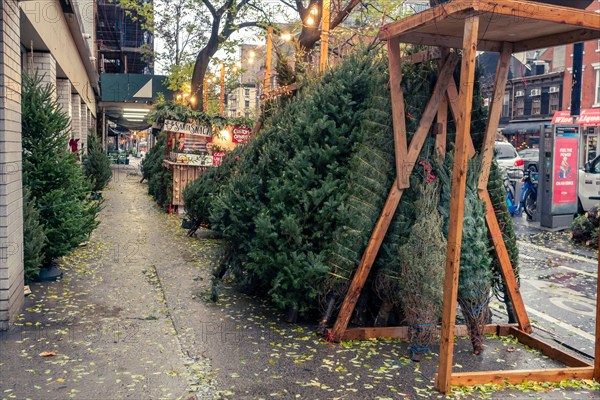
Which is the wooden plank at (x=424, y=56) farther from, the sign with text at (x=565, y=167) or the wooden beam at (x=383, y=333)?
the sign with text at (x=565, y=167)

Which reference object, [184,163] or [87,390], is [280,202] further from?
[184,163]

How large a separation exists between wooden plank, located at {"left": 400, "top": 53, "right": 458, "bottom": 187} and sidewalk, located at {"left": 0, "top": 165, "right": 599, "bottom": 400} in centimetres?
174

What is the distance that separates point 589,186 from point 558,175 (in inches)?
51.6

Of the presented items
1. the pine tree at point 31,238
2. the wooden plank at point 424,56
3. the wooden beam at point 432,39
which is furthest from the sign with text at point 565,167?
the pine tree at point 31,238

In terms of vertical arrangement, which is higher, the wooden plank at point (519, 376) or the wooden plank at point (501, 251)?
the wooden plank at point (501, 251)

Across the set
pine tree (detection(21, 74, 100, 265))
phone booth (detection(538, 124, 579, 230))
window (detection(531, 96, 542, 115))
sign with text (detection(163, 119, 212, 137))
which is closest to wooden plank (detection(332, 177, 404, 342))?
pine tree (detection(21, 74, 100, 265))

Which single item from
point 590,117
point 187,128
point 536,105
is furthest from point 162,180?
point 536,105

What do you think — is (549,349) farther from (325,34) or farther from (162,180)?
(162,180)

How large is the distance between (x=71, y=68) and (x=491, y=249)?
12650 mm

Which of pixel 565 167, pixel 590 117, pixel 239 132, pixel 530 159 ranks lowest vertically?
pixel 565 167

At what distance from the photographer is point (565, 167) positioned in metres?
14.4

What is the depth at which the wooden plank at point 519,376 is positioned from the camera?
15.3 ft

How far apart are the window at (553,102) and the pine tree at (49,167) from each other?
42899mm

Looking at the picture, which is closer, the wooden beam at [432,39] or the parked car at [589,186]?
the wooden beam at [432,39]
